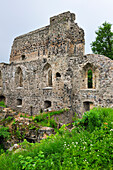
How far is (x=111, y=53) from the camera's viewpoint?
61.4 ft

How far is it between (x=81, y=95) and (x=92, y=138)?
6.87m

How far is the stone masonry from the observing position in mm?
9406

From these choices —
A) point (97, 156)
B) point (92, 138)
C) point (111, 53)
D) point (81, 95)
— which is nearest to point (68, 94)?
point (81, 95)

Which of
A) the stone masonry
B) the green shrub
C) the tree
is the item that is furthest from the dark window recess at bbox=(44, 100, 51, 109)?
the tree

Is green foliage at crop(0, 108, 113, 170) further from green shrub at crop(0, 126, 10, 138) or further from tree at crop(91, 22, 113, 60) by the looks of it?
tree at crop(91, 22, 113, 60)

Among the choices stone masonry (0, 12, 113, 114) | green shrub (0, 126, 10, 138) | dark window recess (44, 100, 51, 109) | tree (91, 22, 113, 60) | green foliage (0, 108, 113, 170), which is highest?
tree (91, 22, 113, 60)

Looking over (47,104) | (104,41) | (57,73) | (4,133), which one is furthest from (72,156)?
(104,41)

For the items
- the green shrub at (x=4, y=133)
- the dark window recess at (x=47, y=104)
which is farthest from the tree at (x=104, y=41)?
the green shrub at (x=4, y=133)

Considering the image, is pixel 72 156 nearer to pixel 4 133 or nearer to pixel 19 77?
pixel 4 133

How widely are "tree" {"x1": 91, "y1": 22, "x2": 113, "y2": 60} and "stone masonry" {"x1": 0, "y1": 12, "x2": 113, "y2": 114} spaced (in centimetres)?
Answer: 972

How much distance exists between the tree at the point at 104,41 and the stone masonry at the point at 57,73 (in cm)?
972

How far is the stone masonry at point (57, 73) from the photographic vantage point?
370 inches

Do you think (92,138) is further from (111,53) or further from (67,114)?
(111,53)

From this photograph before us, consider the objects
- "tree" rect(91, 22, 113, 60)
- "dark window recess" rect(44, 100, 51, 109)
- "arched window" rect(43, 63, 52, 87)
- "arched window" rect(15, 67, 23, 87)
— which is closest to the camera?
"dark window recess" rect(44, 100, 51, 109)
